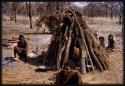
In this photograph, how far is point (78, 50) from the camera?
970 centimetres

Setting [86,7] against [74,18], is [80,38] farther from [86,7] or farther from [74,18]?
[86,7]

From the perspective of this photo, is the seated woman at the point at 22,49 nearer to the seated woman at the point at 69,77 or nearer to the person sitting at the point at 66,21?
the person sitting at the point at 66,21

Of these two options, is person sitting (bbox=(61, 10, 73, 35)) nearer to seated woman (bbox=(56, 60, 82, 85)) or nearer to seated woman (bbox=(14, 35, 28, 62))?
seated woman (bbox=(14, 35, 28, 62))

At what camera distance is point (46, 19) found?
10648 millimetres

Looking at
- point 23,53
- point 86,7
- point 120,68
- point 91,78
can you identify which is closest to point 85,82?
point 91,78

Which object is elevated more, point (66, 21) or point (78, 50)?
point (66, 21)

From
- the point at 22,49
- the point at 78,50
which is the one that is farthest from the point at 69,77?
the point at 22,49

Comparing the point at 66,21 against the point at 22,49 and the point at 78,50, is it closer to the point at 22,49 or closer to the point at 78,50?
the point at 78,50

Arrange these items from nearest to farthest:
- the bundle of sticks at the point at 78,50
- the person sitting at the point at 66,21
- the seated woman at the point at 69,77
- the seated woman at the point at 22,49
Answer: the seated woman at the point at 69,77 → the bundle of sticks at the point at 78,50 → the person sitting at the point at 66,21 → the seated woman at the point at 22,49

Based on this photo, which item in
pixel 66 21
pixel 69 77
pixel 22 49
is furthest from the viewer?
pixel 22 49

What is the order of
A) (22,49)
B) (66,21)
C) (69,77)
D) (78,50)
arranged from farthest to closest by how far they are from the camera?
(22,49) < (78,50) < (66,21) < (69,77)

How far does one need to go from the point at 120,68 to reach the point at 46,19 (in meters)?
2.99

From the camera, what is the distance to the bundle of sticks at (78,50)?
9273 mm

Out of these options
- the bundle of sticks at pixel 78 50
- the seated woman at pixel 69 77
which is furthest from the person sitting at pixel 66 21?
the seated woman at pixel 69 77
